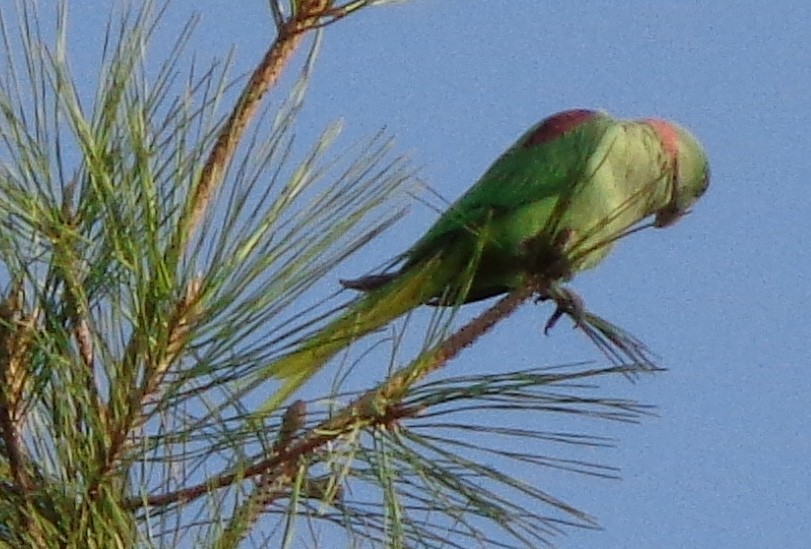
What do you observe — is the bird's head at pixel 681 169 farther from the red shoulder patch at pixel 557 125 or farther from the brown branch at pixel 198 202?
the brown branch at pixel 198 202

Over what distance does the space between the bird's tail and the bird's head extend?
1.73 ft

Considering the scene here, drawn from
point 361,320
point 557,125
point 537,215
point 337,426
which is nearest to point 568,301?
point 361,320

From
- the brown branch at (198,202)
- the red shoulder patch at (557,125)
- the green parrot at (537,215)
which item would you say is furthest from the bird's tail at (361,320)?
the red shoulder patch at (557,125)

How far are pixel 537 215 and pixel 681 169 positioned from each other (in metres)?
→ 0.32

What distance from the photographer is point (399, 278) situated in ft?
5.31

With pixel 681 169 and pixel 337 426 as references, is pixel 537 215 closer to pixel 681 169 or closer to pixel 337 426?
pixel 681 169

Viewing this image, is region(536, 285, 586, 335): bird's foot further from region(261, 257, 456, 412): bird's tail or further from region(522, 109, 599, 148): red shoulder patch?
region(522, 109, 599, 148): red shoulder patch

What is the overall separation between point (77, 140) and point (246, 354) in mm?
246

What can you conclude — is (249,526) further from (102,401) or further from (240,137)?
(240,137)

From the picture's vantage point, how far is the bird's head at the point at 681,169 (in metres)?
2.16

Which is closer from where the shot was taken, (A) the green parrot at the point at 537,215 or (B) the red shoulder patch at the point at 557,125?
(A) the green parrot at the point at 537,215

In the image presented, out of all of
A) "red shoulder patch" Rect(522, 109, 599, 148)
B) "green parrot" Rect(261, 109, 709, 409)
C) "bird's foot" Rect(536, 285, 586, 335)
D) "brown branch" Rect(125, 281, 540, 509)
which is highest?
"red shoulder patch" Rect(522, 109, 599, 148)

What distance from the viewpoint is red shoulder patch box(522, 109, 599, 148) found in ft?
7.16

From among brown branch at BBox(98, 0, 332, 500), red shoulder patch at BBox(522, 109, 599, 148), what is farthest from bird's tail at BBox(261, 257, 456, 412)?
red shoulder patch at BBox(522, 109, 599, 148)
